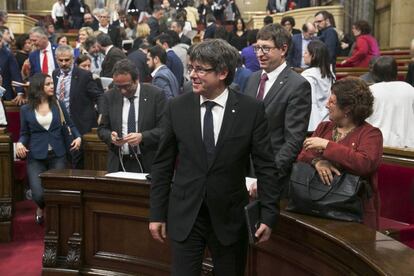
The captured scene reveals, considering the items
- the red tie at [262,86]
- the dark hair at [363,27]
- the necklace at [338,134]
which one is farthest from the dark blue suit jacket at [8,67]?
the necklace at [338,134]

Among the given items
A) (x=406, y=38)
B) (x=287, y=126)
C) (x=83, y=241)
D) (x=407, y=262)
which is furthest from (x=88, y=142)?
(x=406, y=38)

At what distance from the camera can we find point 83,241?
4.41 meters

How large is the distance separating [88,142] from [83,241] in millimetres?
2150

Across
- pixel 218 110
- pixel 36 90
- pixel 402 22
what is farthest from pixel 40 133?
pixel 402 22

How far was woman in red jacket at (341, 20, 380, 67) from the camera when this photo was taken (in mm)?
9375

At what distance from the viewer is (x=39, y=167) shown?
221 inches

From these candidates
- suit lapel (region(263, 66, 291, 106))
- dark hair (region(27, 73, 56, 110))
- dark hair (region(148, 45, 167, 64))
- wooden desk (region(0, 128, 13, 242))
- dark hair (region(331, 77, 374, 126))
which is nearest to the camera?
dark hair (region(331, 77, 374, 126))

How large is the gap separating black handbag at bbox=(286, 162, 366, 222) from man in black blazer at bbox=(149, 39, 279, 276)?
210 mm

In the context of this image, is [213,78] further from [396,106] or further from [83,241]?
[396,106]

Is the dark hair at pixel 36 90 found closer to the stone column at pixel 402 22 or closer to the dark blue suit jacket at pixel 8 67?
the dark blue suit jacket at pixel 8 67

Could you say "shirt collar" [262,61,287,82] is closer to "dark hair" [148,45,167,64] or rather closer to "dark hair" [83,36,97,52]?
"dark hair" [148,45,167,64]

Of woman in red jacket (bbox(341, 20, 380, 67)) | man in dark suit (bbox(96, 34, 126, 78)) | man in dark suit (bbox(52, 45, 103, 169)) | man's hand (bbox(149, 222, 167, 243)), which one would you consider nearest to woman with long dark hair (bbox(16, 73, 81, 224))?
man in dark suit (bbox(52, 45, 103, 169))

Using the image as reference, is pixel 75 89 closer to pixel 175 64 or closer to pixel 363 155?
pixel 175 64

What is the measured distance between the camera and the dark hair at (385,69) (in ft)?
17.5
